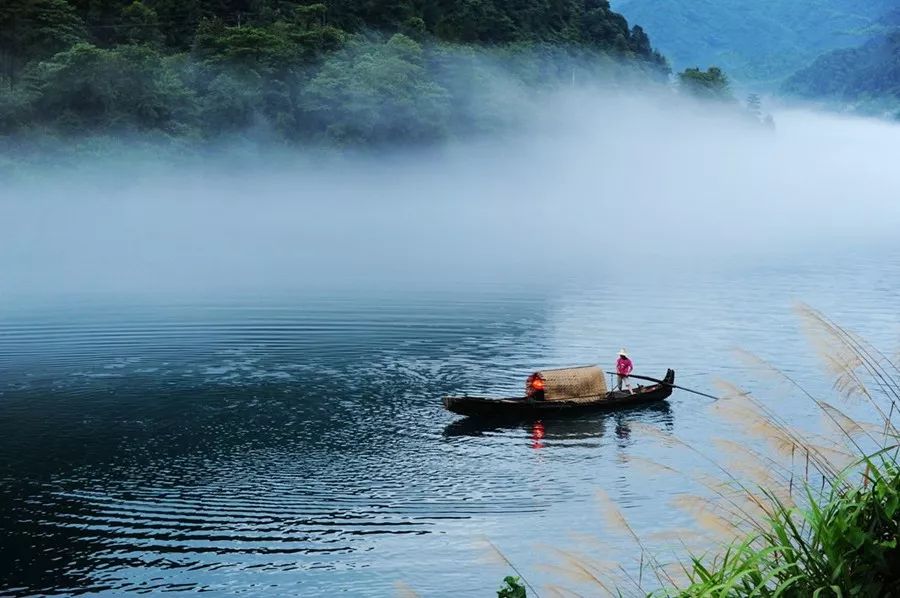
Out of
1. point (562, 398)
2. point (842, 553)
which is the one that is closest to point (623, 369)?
point (562, 398)

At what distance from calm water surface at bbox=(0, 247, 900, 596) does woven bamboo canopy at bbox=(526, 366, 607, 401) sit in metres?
1.08

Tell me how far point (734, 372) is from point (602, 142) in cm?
13953

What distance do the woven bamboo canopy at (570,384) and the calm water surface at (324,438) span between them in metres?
1.08

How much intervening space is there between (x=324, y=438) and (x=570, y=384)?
906 cm

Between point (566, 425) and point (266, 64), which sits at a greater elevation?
point (266, 64)

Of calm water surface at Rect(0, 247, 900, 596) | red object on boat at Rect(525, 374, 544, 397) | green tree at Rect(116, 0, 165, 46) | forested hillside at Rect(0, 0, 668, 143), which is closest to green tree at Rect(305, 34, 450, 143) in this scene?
forested hillside at Rect(0, 0, 668, 143)

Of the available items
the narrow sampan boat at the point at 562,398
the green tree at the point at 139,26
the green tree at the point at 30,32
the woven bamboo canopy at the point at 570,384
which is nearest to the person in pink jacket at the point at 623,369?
the narrow sampan boat at the point at 562,398

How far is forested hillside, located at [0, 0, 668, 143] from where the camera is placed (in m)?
113

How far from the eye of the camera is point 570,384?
40719mm

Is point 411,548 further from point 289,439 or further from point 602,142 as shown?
point 602,142

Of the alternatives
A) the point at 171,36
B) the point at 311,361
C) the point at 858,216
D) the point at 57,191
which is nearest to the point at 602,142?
the point at 858,216

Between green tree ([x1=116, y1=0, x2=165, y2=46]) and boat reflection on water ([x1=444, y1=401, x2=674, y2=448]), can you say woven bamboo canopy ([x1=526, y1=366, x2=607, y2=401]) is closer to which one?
boat reflection on water ([x1=444, y1=401, x2=674, y2=448])

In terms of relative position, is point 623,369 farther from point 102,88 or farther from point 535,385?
point 102,88

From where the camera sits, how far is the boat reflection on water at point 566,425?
37.8 metres
